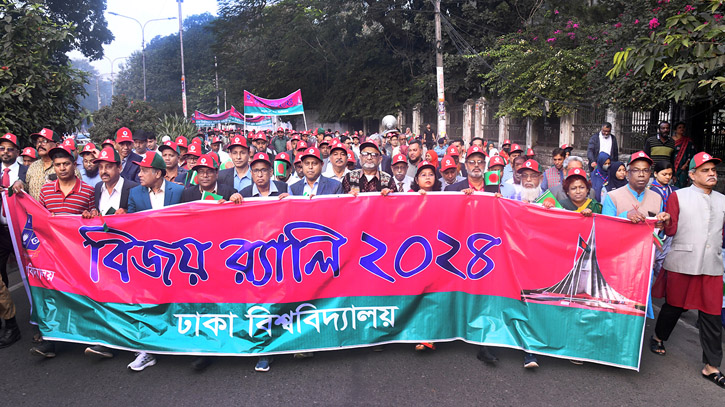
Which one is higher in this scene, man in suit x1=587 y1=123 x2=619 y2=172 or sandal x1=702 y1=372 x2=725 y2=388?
man in suit x1=587 y1=123 x2=619 y2=172

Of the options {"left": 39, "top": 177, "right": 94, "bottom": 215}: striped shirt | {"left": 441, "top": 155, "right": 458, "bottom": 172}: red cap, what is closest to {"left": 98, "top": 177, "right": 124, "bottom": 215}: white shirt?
{"left": 39, "top": 177, "right": 94, "bottom": 215}: striped shirt

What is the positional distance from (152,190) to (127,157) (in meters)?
3.02

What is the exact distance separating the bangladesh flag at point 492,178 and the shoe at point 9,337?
4.95m

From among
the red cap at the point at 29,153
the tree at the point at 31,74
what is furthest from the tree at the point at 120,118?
the red cap at the point at 29,153

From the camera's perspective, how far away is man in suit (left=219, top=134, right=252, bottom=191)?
712 centimetres

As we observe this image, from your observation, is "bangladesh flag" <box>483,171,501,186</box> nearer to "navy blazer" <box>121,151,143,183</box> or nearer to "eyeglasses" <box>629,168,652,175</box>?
"eyeglasses" <box>629,168,652,175</box>

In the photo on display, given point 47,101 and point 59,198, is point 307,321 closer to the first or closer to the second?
point 59,198

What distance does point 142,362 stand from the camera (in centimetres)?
461

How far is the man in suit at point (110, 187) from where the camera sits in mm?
5473

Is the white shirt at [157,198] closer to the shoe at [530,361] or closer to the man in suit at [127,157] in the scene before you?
the man in suit at [127,157]

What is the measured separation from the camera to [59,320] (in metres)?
4.84

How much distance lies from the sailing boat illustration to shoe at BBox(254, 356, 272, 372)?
82.0 inches

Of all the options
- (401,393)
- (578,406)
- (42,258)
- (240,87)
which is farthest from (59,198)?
(240,87)

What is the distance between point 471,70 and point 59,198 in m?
20.7
